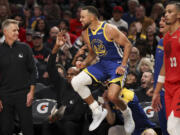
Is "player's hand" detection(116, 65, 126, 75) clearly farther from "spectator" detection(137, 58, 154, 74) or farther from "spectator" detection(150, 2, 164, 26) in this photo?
"spectator" detection(150, 2, 164, 26)

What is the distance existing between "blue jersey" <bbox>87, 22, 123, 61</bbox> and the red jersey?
126 cm

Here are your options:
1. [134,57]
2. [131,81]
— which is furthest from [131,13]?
[131,81]

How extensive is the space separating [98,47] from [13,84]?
140cm

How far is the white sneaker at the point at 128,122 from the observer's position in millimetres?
5969

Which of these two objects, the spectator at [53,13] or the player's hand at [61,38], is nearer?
the player's hand at [61,38]

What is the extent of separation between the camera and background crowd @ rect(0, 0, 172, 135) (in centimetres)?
667

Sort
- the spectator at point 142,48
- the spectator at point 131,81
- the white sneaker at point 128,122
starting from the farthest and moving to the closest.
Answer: the spectator at point 142,48 < the spectator at point 131,81 < the white sneaker at point 128,122

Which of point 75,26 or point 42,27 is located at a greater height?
point 42,27

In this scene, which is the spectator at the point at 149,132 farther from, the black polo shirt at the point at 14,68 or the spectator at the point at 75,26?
the spectator at the point at 75,26

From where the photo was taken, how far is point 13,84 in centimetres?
607

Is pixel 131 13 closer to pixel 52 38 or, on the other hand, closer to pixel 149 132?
pixel 52 38

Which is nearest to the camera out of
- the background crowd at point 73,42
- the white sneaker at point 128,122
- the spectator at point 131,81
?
the white sneaker at point 128,122

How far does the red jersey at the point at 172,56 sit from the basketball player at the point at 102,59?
3.59ft

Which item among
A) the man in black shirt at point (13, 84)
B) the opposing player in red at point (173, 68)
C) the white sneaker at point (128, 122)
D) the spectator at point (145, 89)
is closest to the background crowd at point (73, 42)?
the spectator at point (145, 89)
